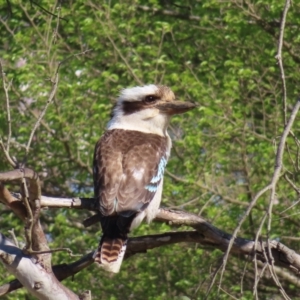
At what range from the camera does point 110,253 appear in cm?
437

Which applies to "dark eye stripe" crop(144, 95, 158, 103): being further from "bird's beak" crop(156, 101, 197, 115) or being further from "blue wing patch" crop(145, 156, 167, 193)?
"blue wing patch" crop(145, 156, 167, 193)

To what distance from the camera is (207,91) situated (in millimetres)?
8336

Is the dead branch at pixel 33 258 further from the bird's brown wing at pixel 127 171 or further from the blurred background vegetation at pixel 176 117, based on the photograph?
the blurred background vegetation at pixel 176 117

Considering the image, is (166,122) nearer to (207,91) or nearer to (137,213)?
(137,213)

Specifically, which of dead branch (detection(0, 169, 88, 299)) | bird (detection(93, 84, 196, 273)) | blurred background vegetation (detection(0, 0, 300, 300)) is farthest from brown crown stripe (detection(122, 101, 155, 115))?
blurred background vegetation (detection(0, 0, 300, 300))

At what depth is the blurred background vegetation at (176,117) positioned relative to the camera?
7930 millimetres

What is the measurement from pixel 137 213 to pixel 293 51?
4099mm

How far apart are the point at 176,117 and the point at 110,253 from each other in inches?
161

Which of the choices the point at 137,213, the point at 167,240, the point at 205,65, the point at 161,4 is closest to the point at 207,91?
the point at 205,65

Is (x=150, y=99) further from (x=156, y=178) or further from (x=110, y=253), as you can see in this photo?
(x=110, y=253)

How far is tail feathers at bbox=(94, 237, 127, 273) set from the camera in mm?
4328

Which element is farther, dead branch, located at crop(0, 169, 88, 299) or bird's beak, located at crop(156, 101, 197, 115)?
bird's beak, located at crop(156, 101, 197, 115)

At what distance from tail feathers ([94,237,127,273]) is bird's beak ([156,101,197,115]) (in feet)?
3.99

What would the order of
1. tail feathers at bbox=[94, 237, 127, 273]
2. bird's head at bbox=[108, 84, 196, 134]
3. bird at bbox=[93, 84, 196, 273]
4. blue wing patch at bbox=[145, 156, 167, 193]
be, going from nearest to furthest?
tail feathers at bbox=[94, 237, 127, 273] < bird at bbox=[93, 84, 196, 273] < blue wing patch at bbox=[145, 156, 167, 193] < bird's head at bbox=[108, 84, 196, 134]
